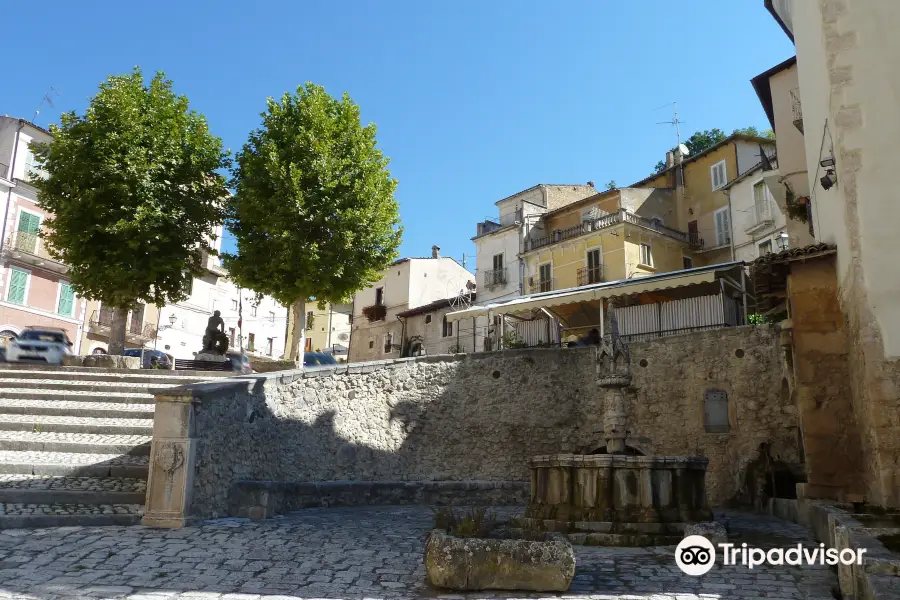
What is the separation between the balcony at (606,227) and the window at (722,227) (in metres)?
1.63

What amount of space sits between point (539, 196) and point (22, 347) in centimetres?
2732

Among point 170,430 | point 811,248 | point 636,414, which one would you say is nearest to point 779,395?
point 636,414

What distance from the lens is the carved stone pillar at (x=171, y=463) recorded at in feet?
30.0

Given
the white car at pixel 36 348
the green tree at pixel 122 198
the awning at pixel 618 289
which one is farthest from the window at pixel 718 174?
the white car at pixel 36 348

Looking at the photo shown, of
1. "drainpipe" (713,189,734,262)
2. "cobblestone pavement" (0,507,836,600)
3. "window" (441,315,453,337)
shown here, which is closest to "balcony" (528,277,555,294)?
"window" (441,315,453,337)

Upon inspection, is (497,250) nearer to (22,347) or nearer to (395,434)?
(395,434)

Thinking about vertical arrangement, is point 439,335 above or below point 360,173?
below

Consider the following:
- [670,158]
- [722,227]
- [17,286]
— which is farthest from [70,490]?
[670,158]

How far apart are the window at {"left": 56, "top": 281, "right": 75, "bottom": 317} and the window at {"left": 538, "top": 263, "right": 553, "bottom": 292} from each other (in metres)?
22.5

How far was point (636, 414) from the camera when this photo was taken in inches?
784

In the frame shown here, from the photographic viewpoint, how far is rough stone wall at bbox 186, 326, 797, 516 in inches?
629

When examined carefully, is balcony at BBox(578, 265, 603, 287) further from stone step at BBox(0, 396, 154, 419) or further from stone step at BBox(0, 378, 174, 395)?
stone step at BBox(0, 396, 154, 419)

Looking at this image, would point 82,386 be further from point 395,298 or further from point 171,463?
point 395,298

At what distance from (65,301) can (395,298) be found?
1713cm
